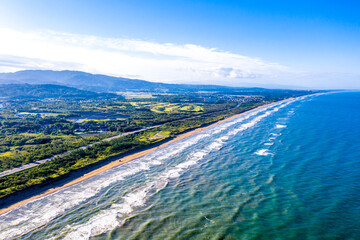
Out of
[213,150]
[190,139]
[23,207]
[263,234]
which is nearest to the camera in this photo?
[263,234]

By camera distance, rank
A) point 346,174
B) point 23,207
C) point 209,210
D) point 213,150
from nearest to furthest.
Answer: point 209,210 < point 23,207 < point 346,174 < point 213,150

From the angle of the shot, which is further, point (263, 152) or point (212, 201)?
point (263, 152)

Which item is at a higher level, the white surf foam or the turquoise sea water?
the white surf foam

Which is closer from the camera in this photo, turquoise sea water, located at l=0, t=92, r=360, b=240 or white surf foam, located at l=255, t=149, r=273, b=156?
turquoise sea water, located at l=0, t=92, r=360, b=240

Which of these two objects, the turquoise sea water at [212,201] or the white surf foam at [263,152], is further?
the white surf foam at [263,152]

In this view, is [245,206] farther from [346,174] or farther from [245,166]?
[346,174]

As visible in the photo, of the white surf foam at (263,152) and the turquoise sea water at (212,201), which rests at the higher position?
the white surf foam at (263,152)

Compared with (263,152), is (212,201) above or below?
below

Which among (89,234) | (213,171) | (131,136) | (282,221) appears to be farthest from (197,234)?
(131,136)
